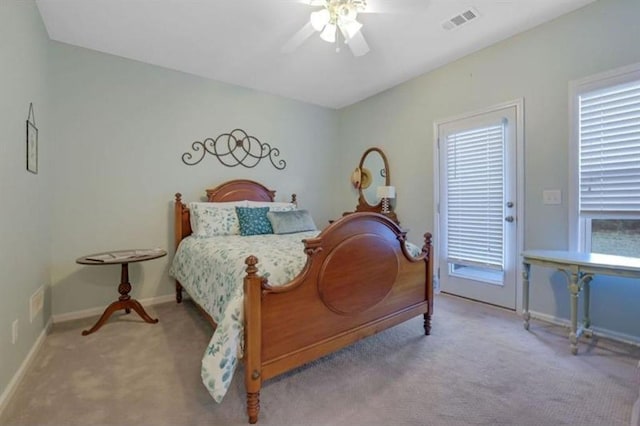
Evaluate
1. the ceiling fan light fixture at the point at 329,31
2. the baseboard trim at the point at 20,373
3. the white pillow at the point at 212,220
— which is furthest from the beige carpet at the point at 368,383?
the ceiling fan light fixture at the point at 329,31

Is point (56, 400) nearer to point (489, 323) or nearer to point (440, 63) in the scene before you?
point (489, 323)

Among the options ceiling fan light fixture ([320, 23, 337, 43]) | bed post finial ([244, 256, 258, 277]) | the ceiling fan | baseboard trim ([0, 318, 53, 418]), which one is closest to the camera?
bed post finial ([244, 256, 258, 277])

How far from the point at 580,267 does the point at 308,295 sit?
1935 mm

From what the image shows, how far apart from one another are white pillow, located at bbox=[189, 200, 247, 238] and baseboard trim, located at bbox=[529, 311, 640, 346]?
10.1 ft

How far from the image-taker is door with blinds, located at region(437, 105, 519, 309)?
2.98 meters

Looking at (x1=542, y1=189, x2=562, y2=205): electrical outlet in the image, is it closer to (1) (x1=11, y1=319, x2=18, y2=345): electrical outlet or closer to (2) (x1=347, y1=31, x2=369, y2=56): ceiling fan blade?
(2) (x1=347, y1=31, x2=369, y2=56): ceiling fan blade

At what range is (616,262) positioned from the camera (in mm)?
2043

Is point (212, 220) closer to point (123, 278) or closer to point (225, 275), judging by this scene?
point (123, 278)

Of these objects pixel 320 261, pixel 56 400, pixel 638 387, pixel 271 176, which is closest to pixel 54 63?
pixel 271 176

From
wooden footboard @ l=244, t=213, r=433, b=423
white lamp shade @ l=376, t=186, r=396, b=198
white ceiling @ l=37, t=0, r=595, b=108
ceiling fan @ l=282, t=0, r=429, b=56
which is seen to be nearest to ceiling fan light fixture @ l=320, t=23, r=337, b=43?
ceiling fan @ l=282, t=0, r=429, b=56

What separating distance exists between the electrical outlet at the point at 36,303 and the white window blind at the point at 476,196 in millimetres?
3827

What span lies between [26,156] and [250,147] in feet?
7.51

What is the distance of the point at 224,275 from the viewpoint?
1972 mm

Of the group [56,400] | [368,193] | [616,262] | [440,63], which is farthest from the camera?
[368,193]
